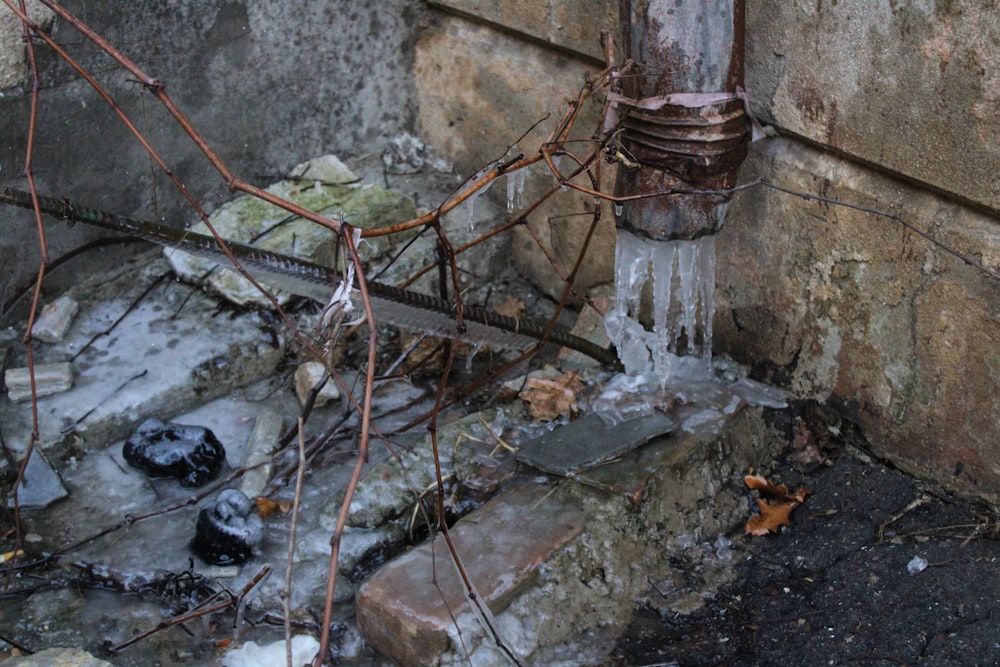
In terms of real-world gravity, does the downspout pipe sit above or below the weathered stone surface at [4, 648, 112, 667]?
above

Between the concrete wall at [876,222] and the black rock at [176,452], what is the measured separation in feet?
5.91

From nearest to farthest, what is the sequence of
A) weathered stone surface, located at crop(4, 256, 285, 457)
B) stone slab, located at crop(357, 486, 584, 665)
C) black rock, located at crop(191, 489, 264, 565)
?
stone slab, located at crop(357, 486, 584, 665), black rock, located at crop(191, 489, 264, 565), weathered stone surface, located at crop(4, 256, 285, 457)

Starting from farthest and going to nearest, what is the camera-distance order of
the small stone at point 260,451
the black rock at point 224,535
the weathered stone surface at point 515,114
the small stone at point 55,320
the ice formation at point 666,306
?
the weathered stone surface at point 515,114 < the small stone at point 55,320 < the small stone at point 260,451 < the ice formation at point 666,306 < the black rock at point 224,535

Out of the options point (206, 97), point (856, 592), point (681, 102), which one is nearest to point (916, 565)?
point (856, 592)

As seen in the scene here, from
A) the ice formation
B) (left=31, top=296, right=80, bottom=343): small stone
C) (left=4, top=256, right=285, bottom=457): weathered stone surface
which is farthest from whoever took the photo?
(left=31, top=296, right=80, bottom=343): small stone

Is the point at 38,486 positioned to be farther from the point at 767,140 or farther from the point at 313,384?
the point at 767,140

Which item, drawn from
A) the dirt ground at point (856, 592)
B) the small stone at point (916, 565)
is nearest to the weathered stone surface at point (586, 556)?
the dirt ground at point (856, 592)

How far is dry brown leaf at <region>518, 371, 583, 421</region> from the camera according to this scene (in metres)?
3.62

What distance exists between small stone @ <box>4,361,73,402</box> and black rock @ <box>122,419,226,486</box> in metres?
0.33

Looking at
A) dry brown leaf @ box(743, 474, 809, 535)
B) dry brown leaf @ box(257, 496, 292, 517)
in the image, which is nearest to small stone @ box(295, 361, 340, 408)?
dry brown leaf @ box(257, 496, 292, 517)

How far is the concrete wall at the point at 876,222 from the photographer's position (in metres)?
2.77

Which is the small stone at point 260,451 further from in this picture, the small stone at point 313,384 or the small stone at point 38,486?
the small stone at point 38,486

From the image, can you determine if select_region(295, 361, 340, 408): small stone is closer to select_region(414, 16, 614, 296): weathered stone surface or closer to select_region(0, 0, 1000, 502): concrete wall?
select_region(0, 0, 1000, 502): concrete wall

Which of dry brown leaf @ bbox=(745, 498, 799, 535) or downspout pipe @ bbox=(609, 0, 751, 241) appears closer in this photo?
downspout pipe @ bbox=(609, 0, 751, 241)
